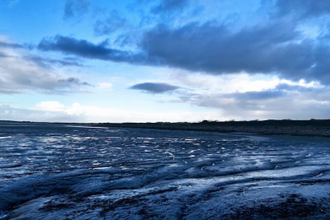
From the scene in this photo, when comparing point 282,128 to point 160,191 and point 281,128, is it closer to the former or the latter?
point 281,128

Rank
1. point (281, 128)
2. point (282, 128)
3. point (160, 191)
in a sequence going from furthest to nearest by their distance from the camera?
point (281, 128), point (282, 128), point (160, 191)

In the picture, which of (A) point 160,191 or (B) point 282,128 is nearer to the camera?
(A) point 160,191

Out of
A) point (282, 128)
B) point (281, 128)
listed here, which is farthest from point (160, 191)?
point (281, 128)

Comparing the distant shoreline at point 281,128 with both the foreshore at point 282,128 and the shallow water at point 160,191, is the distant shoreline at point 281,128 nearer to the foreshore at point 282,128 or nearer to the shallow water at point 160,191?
the foreshore at point 282,128

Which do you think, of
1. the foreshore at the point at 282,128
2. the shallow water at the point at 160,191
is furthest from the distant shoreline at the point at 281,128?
the shallow water at the point at 160,191

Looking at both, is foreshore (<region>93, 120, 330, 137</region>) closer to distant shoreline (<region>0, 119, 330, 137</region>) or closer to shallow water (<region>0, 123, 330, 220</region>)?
distant shoreline (<region>0, 119, 330, 137</region>)

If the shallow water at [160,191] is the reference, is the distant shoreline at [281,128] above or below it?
above

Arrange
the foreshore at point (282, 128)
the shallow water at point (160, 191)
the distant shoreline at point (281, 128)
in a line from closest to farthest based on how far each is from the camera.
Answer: the shallow water at point (160, 191) → the foreshore at point (282, 128) → the distant shoreline at point (281, 128)

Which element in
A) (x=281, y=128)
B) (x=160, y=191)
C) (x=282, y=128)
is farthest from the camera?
(x=281, y=128)

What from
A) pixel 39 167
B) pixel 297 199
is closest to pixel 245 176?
pixel 297 199

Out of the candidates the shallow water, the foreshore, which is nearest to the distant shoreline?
the foreshore

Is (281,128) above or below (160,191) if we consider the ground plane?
above

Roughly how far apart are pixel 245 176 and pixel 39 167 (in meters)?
6.97

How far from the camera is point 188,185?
265 inches
